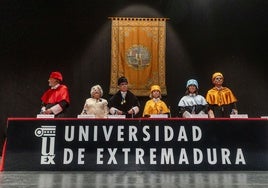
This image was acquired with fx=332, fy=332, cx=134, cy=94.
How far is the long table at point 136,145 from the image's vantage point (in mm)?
3506

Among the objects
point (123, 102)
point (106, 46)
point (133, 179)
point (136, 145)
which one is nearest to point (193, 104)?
point (123, 102)

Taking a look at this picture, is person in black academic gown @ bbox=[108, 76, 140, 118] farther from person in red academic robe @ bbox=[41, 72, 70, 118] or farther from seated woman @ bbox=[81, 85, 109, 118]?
person in red academic robe @ bbox=[41, 72, 70, 118]

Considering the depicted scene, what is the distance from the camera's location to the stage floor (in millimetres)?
2646

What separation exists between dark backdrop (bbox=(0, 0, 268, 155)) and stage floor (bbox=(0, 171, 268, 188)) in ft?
9.96

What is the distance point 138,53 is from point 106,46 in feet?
2.12

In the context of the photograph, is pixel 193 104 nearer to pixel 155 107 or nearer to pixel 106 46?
pixel 155 107

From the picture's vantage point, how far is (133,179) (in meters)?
2.94

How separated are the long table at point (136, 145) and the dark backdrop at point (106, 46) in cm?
271

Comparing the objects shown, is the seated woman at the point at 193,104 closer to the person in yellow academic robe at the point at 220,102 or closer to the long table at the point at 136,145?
the person in yellow academic robe at the point at 220,102

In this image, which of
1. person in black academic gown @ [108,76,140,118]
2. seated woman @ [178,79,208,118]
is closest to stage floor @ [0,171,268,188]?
seated woman @ [178,79,208,118]

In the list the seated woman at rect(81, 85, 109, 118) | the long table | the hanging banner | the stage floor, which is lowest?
the stage floor

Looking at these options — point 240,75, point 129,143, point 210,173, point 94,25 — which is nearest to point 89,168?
point 129,143

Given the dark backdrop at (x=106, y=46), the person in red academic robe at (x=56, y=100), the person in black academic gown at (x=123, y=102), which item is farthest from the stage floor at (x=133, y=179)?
the dark backdrop at (x=106, y=46)

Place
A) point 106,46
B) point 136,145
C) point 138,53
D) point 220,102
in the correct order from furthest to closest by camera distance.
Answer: point 106,46 < point 138,53 < point 220,102 < point 136,145
